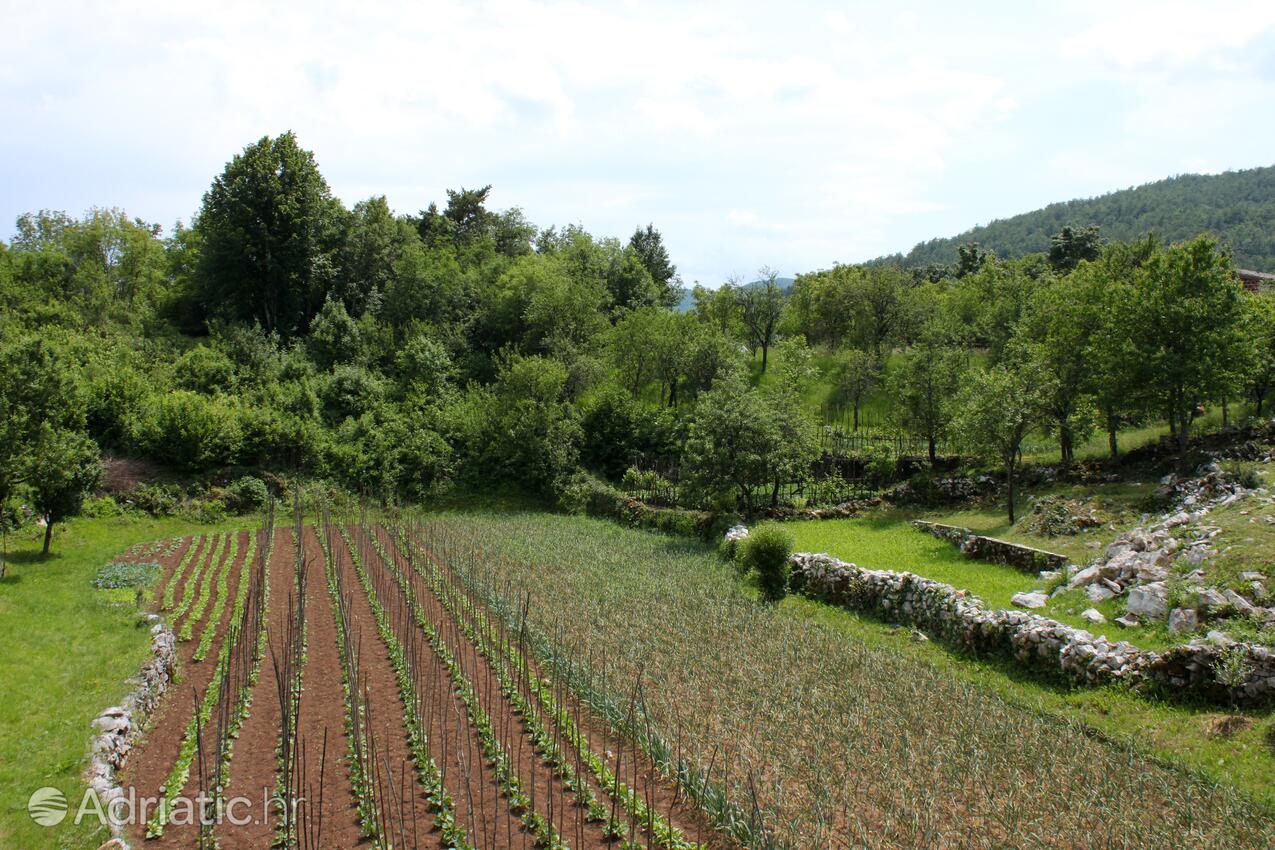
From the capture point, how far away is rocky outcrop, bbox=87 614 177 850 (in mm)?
10710

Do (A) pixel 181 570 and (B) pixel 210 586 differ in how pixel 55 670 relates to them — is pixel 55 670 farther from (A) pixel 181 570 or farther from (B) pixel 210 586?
(A) pixel 181 570

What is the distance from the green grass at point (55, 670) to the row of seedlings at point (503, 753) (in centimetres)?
502

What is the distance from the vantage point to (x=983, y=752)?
34.8 feet

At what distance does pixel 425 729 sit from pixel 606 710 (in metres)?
2.95

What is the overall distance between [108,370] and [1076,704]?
4005 cm

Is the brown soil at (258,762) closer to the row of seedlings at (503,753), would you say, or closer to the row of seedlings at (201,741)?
the row of seedlings at (201,741)

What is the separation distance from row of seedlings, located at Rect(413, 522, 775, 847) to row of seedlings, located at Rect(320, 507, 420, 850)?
2687 mm

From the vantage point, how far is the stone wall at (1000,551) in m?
19.2

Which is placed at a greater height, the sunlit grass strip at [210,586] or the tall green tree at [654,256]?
the tall green tree at [654,256]

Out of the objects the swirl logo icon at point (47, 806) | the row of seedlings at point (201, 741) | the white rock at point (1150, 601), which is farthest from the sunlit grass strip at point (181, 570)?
the white rock at point (1150, 601)

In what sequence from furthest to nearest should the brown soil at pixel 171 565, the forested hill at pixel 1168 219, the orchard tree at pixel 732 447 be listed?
the forested hill at pixel 1168 219 < the orchard tree at pixel 732 447 < the brown soil at pixel 171 565

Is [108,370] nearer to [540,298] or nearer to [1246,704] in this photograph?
[540,298]

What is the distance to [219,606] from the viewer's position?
19.9 meters

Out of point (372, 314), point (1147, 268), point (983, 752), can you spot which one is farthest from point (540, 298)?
point (983, 752)
